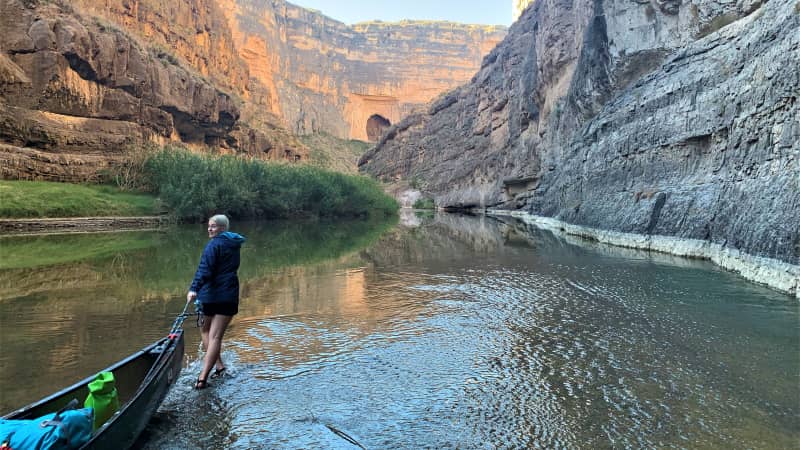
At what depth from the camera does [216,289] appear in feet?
15.6

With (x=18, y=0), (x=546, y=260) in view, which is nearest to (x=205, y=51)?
(x=18, y=0)

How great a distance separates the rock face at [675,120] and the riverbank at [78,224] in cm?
2547

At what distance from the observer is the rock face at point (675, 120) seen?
11.0 meters

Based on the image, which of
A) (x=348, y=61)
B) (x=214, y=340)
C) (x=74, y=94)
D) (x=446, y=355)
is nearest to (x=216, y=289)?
(x=214, y=340)

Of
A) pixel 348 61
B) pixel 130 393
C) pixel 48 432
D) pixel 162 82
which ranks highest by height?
pixel 348 61

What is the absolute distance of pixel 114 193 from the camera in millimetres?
30516

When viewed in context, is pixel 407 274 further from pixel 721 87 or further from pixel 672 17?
pixel 672 17

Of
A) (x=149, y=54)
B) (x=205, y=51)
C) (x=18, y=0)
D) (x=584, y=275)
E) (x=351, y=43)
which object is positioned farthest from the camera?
(x=351, y=43)

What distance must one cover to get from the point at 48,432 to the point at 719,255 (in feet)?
47.7

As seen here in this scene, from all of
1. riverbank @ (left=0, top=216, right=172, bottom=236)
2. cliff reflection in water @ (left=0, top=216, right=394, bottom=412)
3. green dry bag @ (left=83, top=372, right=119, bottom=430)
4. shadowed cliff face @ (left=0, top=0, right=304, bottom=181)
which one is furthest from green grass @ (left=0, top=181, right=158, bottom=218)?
green dry bag @ (left=83, top=372, right=119, bottom=430)

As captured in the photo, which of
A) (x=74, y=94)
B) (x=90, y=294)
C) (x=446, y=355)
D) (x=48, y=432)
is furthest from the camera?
(x=74, y=94)

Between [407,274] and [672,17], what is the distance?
62.6 feet

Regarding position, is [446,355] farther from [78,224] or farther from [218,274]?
[78,224]

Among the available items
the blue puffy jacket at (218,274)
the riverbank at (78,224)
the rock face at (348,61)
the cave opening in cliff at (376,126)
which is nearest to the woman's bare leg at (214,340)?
the blue puffy jacket at (218,274)
